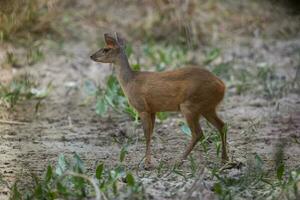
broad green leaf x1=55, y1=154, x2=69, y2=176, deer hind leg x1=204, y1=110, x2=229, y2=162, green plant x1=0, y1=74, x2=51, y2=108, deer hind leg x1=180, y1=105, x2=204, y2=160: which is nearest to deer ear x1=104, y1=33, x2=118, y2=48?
deer hind leg x1=180, y1=105, x2=204, y2=160

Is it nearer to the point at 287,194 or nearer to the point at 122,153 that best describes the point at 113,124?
the point at 122,153

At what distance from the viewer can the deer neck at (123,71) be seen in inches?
255

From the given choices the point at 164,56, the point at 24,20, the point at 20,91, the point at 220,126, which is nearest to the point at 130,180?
the point at 220,126

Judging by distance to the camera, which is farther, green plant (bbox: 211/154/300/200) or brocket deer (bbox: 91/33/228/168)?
brocket deer (bbox: 91/33/228/168)

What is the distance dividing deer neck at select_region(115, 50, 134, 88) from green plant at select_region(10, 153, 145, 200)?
4.20 feet

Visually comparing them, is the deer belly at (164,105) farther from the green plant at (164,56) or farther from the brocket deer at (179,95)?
the green plant at (164,56)

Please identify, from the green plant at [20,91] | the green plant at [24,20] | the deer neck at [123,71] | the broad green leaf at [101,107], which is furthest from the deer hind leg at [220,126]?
the green plant at [24,20]

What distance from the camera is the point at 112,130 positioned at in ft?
24.8

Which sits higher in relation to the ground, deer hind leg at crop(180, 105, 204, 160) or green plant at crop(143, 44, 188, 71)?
deer hind leg at crop(180, 105, 204, 160)

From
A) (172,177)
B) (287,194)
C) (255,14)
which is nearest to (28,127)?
(172,177)

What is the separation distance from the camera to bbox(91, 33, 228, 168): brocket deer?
5988 millimetres

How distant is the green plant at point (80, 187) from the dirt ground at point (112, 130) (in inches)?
7.0

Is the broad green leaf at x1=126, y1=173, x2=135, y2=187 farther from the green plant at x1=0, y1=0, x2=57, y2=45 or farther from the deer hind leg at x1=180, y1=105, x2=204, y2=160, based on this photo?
the green plant at x1=0, y1=0, x2=57, y2=45

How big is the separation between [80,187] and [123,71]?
1790 millimetres
